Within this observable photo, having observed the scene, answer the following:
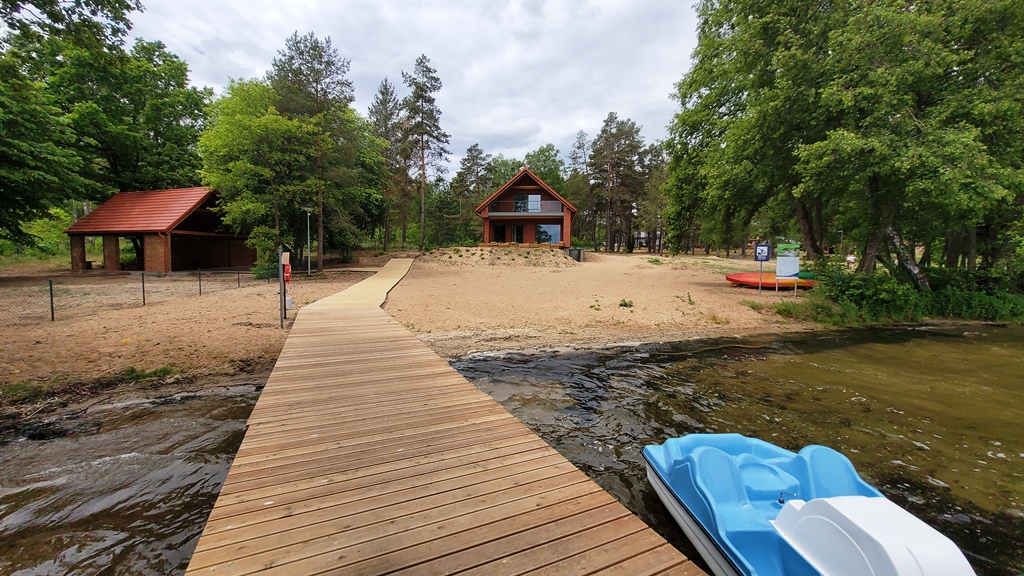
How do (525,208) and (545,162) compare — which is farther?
(545,162)

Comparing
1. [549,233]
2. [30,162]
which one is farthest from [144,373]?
[549,233]

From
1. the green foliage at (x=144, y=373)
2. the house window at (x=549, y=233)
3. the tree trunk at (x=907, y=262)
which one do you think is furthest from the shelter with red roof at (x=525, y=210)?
the green foliage at (x=144, y=373)

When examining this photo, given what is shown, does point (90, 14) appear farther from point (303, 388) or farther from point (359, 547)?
point (359, 547)

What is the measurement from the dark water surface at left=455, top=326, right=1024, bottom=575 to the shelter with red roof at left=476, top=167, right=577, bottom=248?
2327 cm

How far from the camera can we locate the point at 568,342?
9.30 metres

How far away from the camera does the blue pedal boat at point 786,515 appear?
159 cm

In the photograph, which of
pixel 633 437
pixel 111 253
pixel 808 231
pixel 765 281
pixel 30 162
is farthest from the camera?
pixel 111 253

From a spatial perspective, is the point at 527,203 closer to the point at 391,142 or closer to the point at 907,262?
the point at 391,142

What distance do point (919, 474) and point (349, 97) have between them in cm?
2787

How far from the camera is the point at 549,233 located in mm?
34594

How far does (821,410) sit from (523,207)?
2814cm

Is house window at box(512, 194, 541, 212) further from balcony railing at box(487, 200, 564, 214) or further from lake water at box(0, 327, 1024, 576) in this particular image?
lake water at box(0, 327, 1024, 576)

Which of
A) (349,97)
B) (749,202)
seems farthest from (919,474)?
(349,97)

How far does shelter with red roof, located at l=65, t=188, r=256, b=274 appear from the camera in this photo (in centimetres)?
2106
